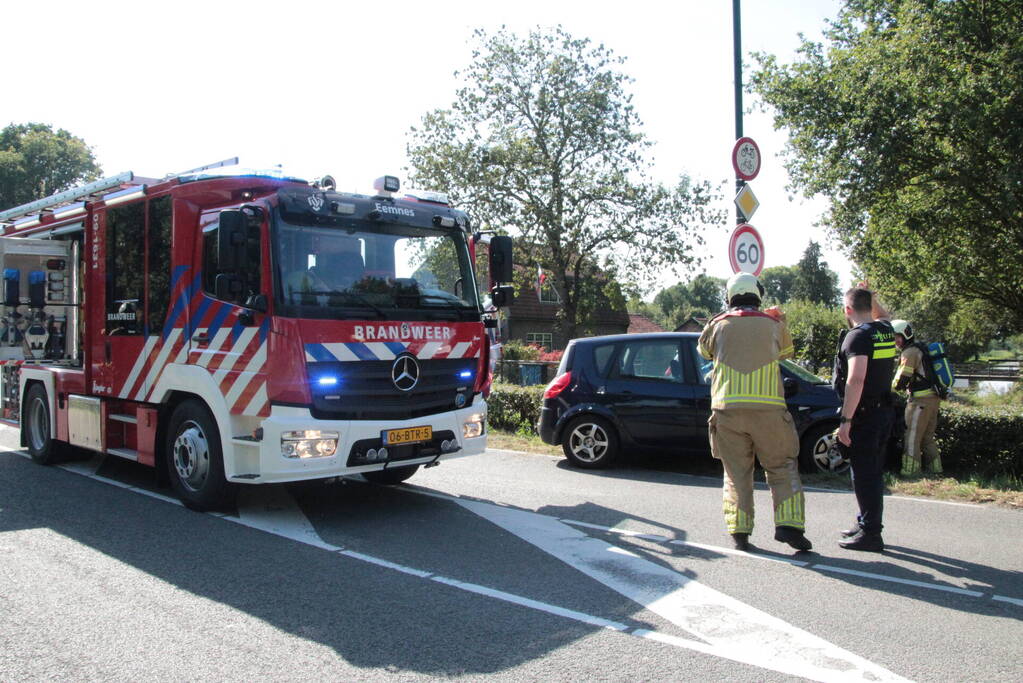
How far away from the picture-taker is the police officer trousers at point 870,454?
5730mm

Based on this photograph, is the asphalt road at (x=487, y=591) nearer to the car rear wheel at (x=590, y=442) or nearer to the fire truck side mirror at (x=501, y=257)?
the car rear wheel at (x=590, y=442)

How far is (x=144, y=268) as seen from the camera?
745cm

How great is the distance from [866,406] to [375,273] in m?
3.95

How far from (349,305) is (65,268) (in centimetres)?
487

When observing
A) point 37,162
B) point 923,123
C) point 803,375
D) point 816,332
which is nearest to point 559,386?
point 803,375

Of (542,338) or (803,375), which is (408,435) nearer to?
(803,375)

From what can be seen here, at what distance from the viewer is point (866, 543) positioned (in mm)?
5801

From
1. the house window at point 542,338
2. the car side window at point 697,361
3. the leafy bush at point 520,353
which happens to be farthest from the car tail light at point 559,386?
the house window at point 542,338

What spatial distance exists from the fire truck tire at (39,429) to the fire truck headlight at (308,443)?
4.37 metres

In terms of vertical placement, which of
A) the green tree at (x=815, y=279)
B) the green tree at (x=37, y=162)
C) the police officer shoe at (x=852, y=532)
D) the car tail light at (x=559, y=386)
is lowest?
the police officer shoe at (x=852, y=532)

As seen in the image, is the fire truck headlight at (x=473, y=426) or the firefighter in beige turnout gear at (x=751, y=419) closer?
the firefighter in beige turnout gear at (x=751, y=419)

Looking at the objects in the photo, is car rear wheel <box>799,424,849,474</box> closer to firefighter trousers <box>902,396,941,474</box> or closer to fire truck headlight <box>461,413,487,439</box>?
firefighter trousers <box>902,396,941,474</box>

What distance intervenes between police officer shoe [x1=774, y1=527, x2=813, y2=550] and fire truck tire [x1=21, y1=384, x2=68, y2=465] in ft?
25.3

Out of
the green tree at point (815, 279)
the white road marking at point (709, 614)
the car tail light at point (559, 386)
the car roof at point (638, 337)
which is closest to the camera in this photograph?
the white road marking at point (709, 614)
